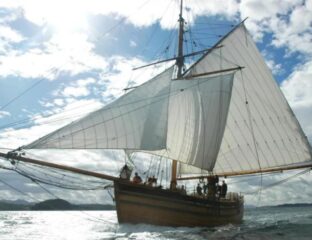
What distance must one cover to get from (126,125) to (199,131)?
9.03 m

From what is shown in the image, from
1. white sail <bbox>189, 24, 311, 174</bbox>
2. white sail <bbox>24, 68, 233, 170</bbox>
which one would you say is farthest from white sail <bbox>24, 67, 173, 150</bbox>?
white sail <bbox>189, 24, 311, 174</bbox>

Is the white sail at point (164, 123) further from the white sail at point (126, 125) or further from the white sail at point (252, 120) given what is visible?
the white sail at point (252, 120)

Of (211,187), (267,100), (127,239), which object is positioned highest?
(267,100)

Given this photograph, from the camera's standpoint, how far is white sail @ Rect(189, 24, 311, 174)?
41500 mm

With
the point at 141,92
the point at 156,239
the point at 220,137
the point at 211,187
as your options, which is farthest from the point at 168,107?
the point at 156,239

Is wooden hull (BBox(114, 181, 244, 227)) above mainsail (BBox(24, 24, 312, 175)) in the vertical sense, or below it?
below

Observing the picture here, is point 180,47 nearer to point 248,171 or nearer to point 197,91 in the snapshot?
point 197,91

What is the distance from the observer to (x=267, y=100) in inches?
1719

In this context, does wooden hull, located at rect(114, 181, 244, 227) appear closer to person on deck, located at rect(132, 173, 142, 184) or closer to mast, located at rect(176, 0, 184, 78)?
person on deck, located at rect(132, 173, 142, 184)

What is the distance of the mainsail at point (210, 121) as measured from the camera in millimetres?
29062

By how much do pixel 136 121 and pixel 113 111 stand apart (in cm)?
233

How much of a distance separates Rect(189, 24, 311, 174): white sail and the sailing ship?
0.10 meters

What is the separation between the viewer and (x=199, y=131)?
121 ft

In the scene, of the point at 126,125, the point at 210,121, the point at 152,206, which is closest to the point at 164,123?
the point at 126,125
